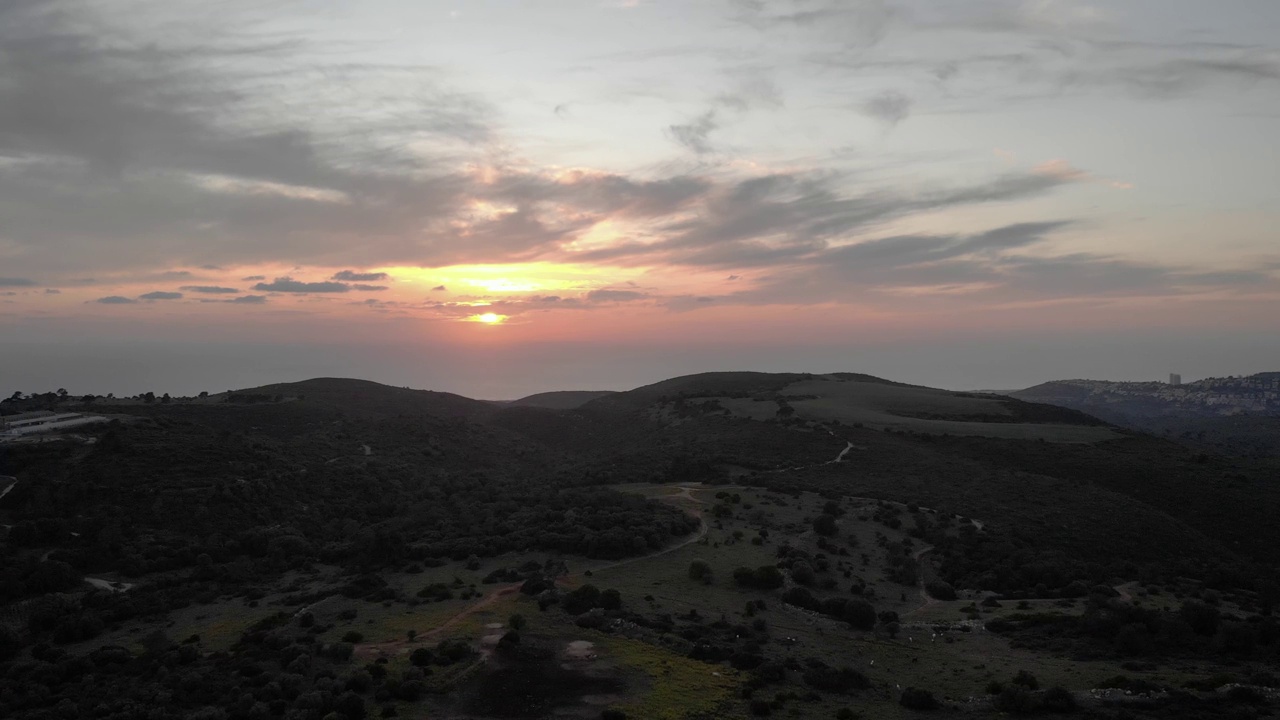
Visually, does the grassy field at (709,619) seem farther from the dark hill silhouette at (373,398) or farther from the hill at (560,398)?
the hill at (560,398)

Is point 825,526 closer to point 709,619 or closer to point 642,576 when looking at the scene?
point 642,576

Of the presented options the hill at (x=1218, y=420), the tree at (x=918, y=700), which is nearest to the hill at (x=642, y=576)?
the tree at (x=918, y=700)

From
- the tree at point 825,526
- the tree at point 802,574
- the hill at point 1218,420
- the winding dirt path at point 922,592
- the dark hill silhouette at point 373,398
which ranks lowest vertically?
the winding dirt path at point 922,592

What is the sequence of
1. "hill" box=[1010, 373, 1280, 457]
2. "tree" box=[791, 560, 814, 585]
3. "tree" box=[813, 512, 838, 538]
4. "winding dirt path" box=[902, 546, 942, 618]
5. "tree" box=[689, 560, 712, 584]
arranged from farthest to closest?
1. "hill" box=[1010, 373, 1280, 457]
2. "tree" box=[813, 512, 838, 538]
3. "tree" box=[791, 560, 814, 585]
4. "tree" box=[689, 560, 712, 584]
5. "winding dirt path" box=[902, 546, 942, 618]

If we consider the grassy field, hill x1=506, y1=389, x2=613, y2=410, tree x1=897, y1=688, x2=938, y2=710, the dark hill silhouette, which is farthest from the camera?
hill x1=506, y1=389, x2=613, y2=410

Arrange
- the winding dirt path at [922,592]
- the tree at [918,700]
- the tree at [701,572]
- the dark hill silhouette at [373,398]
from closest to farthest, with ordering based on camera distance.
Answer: the tree at [918,700] < the winding dirt path at [922,592] < the tree at [701,572] < the dark hill silhouette at [373,398]

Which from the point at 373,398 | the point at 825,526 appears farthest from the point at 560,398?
the point at 825,526

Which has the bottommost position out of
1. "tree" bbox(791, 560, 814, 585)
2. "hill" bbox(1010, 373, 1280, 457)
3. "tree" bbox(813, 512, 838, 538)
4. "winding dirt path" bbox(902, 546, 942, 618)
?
"winding dirt path" bbox(902, 546, 942, 618)

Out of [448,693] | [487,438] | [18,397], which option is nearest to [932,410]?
[487,438]

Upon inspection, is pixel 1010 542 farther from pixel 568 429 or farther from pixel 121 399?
pixel 121 399

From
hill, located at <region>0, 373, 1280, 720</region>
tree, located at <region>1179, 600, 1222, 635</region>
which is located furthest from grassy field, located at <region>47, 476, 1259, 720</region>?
tree, located at <region>1179, 600, 1222, 635</region>

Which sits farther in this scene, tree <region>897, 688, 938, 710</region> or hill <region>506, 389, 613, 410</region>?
hill <region>506, 389, 613, 410</region>

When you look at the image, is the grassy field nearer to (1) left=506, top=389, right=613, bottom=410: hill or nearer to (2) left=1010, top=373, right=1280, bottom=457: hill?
(2) left=1010, top=373, right=1280, bottom=457: hill
